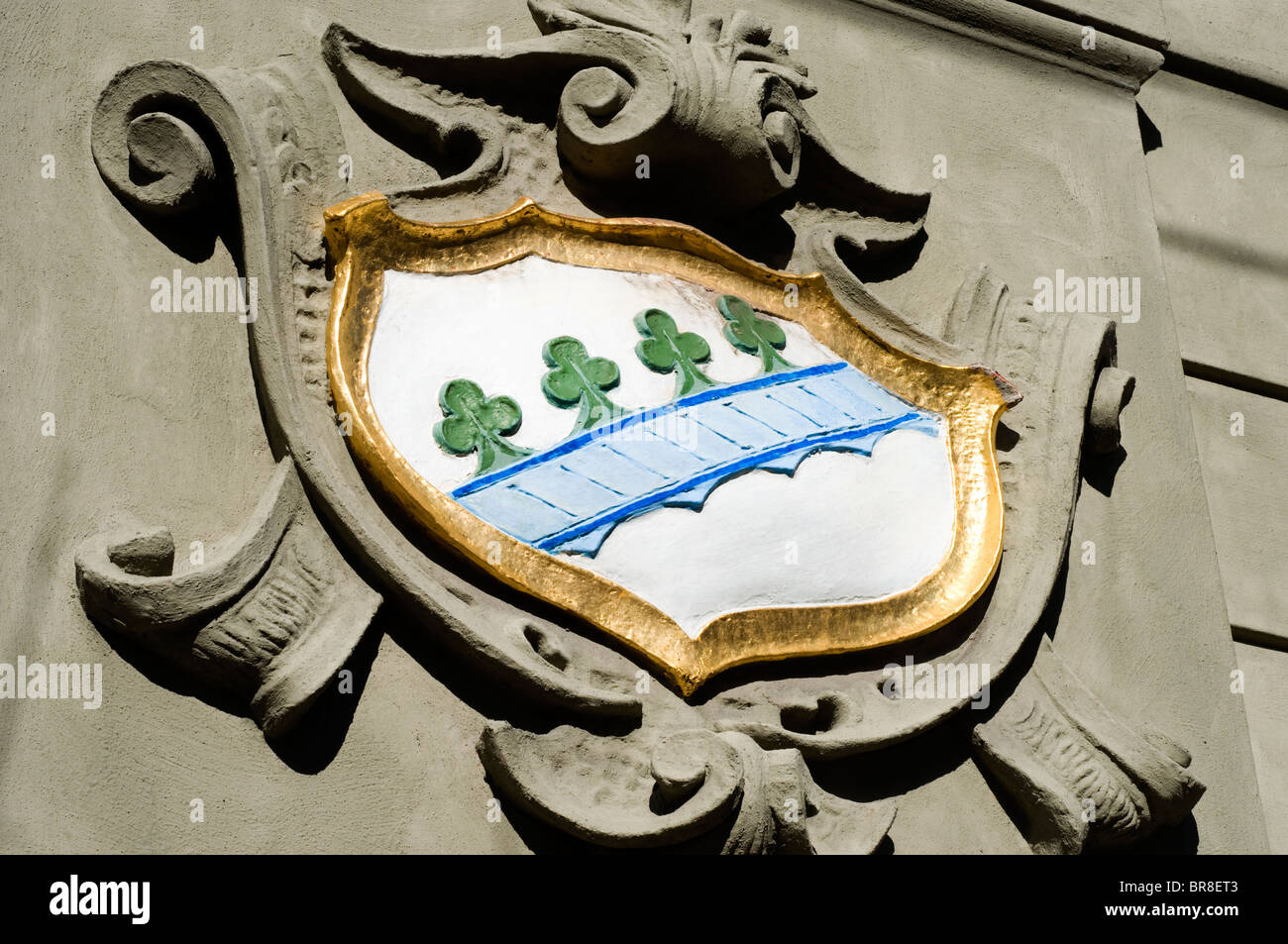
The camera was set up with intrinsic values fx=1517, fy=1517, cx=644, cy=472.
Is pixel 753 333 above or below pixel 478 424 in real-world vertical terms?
above

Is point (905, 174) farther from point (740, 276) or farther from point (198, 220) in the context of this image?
point (198, 220)

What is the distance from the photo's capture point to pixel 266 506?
1.99 m

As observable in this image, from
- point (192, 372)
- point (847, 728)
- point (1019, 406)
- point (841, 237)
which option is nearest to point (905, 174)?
point (841, 237)

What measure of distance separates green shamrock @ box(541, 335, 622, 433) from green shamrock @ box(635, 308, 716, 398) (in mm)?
74

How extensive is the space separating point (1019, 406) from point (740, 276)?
562 mm

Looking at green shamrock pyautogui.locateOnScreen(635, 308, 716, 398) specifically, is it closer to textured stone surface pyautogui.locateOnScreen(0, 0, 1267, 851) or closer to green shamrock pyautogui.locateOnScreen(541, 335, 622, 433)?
green shamrock pyautogui.locateOnScreen(541, 335, 622, 433)

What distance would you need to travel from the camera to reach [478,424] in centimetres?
213

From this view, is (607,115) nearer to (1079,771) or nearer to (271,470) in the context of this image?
(271,470)

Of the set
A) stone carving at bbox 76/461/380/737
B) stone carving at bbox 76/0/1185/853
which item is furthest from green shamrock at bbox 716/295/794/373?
stone carving at bbox 76/461/380/737

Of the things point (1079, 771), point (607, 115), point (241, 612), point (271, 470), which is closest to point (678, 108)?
point (607, 115)

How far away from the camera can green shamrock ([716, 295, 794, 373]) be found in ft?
7.91

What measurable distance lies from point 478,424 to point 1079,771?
3.41ft

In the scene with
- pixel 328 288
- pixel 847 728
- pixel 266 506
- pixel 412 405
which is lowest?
pixel 847 728
